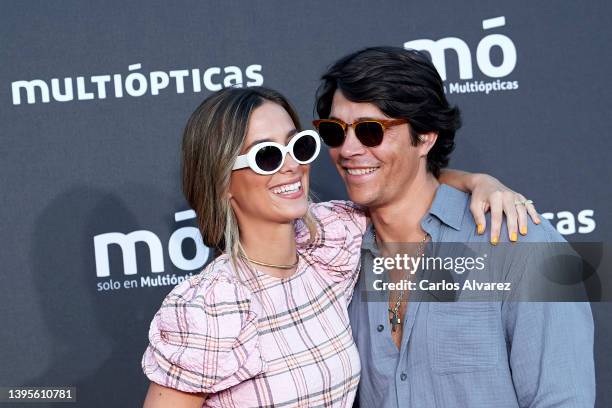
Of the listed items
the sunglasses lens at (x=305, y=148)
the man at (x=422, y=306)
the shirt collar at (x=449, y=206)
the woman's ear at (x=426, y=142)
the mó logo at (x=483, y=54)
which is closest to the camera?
the man at (x=422, y=306)

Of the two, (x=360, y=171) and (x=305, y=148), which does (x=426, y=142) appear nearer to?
(x=360, y=171)

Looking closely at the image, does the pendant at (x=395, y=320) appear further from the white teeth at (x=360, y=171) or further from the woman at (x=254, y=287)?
the white teeth at (x=360, y=171)

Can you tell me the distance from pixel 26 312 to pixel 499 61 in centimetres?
197

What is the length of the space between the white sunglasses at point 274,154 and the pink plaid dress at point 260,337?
0.24 metres

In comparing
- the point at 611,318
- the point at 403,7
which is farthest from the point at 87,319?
the point at 611,318

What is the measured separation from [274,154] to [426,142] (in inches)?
20.3

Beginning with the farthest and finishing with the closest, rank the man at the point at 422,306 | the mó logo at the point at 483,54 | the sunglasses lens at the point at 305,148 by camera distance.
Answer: the mó logo at the point at 483,54
the sunglasses lens at the point at 305,148
the man at the point at 422,306

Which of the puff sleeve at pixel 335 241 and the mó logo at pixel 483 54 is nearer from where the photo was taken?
the puff sleeve at pixel 335 241

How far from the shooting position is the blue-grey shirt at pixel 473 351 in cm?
174

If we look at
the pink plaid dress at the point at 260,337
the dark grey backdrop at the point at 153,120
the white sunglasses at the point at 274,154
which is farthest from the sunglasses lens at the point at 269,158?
the dark grey backdrop at the point at 153,120

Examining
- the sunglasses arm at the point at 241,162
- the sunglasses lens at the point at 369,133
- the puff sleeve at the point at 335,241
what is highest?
the sunglasses lens at the point at 369,133

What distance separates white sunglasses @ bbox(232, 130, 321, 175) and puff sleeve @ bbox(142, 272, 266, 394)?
0.95 feet

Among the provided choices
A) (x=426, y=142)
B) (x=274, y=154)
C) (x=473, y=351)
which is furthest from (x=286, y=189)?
A: (x=473, y=351)

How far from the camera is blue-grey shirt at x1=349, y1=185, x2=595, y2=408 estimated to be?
1.74 m
